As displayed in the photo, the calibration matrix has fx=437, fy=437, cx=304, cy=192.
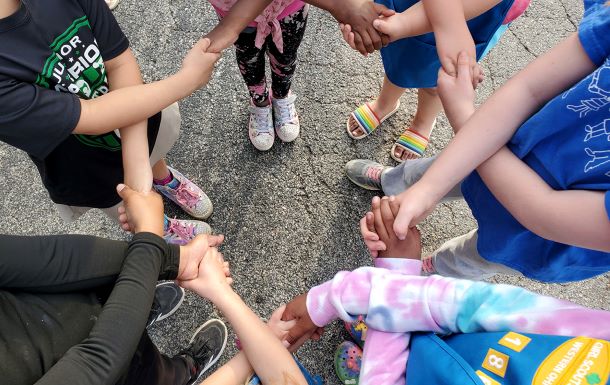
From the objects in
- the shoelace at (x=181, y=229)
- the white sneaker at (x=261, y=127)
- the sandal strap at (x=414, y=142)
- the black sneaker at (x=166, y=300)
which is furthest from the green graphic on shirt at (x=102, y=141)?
the sandal strap at (x=414, y=142)

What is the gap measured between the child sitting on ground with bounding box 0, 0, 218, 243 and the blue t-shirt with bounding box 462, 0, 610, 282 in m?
0.87

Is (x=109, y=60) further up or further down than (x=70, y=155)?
further up

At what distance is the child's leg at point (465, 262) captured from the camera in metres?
1.40

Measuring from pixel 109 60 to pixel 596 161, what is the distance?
114cm

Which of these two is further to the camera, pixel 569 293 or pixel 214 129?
pixel 214 129

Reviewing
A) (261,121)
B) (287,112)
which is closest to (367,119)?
(287,112)

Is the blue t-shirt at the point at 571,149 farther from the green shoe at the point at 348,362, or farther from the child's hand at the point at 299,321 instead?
the green shoe at the point at 348,362

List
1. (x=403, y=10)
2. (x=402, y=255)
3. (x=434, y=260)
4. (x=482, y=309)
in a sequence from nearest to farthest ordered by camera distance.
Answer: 1. (x=482, y=309)
2. (x=402, y=255)
3. (x=403, y=10)
4. (x=434, y=260)

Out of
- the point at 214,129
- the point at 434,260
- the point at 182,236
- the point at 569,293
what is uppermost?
the point at 214,129

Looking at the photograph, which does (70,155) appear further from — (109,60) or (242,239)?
(242,239)

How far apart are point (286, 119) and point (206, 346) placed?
98 centimetres

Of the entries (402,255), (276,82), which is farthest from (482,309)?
(276,82)

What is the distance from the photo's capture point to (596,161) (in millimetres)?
853

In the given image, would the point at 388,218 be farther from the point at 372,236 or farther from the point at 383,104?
the point at 383,104
